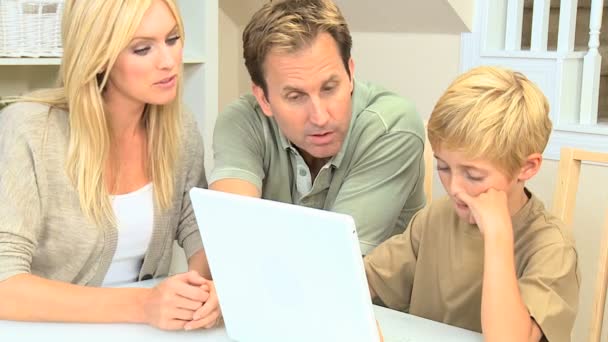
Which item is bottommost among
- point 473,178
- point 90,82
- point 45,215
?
point 45,215

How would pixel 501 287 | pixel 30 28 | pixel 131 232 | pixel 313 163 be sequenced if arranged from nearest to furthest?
pixel 501 287 → pixel 131 232 → pixel 313 163 → pixel 30 28

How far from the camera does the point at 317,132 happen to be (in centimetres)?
148

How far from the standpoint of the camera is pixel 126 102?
1477 millimetres

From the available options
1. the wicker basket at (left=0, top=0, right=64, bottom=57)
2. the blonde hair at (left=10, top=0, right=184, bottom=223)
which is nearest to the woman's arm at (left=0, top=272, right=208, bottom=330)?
the blonde hair at (left=10, top=0, right=184, bottom=223)

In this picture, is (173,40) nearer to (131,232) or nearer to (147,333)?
(131,232)

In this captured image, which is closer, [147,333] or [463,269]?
[147,333]

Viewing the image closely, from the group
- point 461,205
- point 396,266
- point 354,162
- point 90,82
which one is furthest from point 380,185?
point 90,82

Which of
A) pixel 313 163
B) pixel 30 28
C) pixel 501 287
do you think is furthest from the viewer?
pixel 30 28

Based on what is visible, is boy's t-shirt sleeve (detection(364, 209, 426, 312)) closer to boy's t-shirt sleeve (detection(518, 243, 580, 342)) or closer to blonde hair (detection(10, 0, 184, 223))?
boy's t-shirt sleeve (detection(518, 243, 580, 342))

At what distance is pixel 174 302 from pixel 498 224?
0.48 meters

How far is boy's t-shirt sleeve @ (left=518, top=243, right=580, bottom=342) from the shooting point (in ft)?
3.74

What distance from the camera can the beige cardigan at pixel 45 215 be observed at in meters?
1.33

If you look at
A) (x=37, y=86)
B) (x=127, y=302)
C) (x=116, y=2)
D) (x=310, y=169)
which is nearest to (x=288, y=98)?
(x=310, y=169)

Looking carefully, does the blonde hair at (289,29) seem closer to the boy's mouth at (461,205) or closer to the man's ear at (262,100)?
the man's ear at (262,100)
